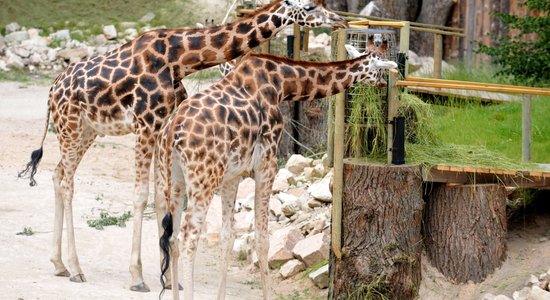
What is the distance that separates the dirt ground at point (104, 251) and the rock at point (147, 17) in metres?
9.59

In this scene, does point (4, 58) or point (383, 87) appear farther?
point (4, 58)

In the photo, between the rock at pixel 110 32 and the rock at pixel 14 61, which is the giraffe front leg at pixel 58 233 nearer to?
the rock at pixel 14 61

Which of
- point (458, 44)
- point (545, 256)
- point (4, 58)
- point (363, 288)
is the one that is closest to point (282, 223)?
point (363, 288)

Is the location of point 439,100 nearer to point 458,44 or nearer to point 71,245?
point 71,245

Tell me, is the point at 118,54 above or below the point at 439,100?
above

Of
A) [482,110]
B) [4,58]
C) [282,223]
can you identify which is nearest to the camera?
[282,223]

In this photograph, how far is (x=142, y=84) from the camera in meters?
8.79

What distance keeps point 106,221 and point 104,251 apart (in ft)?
3.23

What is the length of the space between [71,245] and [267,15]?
264 cm

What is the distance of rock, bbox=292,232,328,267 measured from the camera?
33.0 feet

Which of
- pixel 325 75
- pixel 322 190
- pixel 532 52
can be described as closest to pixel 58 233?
pixel 325 75

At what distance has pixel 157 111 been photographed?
344 inches

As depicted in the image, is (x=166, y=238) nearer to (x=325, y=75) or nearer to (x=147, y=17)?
(x=325, y=75)

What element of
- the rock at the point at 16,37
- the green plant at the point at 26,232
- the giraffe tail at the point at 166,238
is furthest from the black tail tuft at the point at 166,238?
the rock at the point at 16,37
